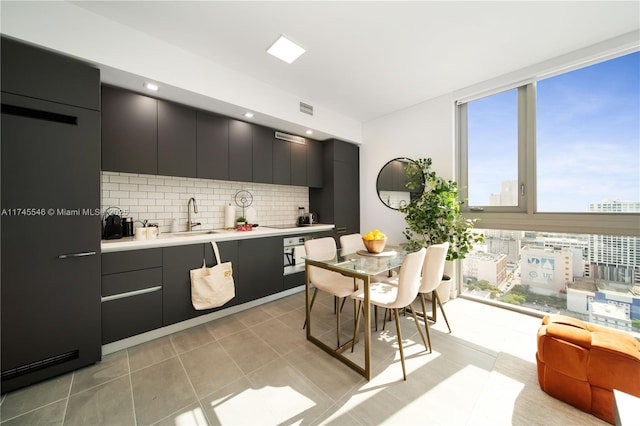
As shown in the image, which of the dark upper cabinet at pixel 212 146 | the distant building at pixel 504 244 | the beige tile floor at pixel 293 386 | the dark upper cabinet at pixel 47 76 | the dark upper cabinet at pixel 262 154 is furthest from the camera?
the dark upper cabinet at pixel 262 154

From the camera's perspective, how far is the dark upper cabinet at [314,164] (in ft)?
12.9

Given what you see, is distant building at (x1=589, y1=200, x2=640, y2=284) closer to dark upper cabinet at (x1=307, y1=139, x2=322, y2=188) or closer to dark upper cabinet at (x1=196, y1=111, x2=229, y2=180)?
dark upper cabinet at (x1=307, y1=139, x2=322, y2=188)

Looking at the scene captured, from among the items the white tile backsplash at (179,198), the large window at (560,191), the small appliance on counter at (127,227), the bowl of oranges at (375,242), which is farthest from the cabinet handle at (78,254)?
the large window at (560,191)

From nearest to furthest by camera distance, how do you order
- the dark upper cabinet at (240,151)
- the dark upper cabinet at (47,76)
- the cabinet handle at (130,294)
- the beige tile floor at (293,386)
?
the beige tile floor at (293,386)
the dark upper cabinet at (47,76)
the cabinet handle at (130,294)
the dark upper cabinet at (240,151)

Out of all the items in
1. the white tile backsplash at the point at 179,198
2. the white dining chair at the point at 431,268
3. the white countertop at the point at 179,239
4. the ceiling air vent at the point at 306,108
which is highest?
the ceiling air vent at the point at 306,108

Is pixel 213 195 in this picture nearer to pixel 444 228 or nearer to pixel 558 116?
pixel 444 228

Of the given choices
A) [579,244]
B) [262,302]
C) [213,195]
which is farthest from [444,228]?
[213,195]

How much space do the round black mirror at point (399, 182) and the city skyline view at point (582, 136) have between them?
0.99 meters

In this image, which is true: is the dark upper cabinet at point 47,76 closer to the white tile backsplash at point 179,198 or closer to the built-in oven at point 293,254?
the white tile backsplash at point 179,198

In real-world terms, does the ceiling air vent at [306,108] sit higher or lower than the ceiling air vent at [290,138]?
higher

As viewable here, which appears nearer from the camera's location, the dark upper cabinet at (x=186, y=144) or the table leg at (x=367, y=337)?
the table leg at (x=367, y=337)

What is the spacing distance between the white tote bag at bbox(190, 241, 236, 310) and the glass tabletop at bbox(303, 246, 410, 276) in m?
1.03

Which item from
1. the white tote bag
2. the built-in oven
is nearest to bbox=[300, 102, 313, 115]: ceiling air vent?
the built-in oven

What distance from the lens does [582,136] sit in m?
2.46
